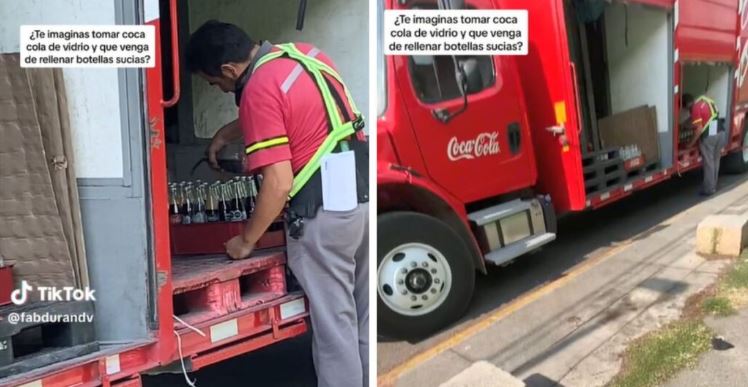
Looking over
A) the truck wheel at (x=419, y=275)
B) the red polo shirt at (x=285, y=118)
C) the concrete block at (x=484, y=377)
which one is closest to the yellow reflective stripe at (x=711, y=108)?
the truck wheel at (x=419, y=275)

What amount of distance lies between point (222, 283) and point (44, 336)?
0.59 meters

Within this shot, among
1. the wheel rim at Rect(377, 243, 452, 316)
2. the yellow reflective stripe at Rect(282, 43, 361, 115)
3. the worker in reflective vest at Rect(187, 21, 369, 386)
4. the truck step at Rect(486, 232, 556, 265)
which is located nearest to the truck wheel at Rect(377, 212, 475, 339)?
the wheel rim at Rect(377, 243, 452, 316)

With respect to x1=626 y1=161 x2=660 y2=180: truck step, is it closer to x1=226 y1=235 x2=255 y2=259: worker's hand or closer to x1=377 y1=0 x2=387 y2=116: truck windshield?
x1=377 y1=0 x2=387 y2=116: truck windshield

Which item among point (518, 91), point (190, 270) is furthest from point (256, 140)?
point (518, 91)

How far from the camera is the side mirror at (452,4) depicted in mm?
1953

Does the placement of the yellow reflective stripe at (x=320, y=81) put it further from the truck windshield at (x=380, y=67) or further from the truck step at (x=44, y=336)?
the truck step at (x=44, y=336)

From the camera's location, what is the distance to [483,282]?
2701 millimetres

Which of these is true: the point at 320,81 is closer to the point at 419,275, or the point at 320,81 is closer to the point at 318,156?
the point at 318,156

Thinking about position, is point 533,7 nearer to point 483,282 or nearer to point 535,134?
point 535,134

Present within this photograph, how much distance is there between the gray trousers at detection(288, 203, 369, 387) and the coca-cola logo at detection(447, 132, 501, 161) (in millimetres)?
697

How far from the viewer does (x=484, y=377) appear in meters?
2.26

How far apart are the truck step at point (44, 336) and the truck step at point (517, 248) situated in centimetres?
153

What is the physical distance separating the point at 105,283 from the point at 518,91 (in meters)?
1.84

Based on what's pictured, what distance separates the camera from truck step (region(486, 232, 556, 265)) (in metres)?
2.75
